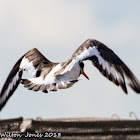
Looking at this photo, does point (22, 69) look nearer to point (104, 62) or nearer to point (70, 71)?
point (70, 71)

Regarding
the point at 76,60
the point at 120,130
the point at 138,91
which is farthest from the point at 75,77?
the point at 120,130

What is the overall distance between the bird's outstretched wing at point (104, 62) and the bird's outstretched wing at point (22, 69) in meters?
1.38

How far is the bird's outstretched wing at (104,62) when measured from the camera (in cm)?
1024

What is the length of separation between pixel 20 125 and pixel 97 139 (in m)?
1.35

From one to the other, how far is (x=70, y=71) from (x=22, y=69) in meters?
1.88

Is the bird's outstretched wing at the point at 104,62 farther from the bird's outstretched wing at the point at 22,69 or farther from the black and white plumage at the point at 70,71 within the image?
the bird's outstretched wing at the point at 22,69

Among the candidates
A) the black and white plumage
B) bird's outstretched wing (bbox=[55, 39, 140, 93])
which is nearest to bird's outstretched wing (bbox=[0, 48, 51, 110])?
the black and white plumage

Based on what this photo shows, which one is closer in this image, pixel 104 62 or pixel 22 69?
pixel 104 62

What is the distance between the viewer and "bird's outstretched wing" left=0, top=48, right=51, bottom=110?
1284cm

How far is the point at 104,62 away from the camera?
11320mm

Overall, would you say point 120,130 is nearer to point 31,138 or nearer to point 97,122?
point 97,122

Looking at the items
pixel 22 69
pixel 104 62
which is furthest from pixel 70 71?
pixel 22 69

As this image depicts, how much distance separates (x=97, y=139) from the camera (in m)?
8.35

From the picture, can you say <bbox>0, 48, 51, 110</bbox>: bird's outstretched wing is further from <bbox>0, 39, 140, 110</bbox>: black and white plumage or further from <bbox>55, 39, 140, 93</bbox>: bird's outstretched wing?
<bbox>55, 39, 140, 93</bbox>: bird's outstretched wing
